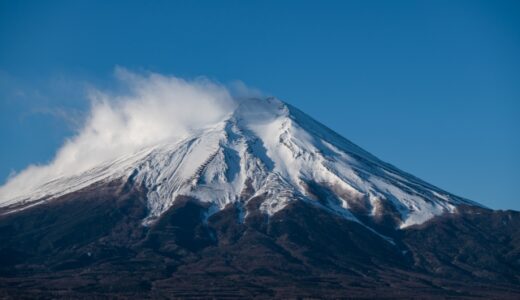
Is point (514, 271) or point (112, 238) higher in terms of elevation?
point (514, 271)

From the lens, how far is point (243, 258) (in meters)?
172

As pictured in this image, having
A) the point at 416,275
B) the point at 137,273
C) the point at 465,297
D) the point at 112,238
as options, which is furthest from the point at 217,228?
the point at 465,297

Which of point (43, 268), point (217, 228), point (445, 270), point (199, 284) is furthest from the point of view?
point (217, 228)

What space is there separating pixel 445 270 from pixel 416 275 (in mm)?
9437

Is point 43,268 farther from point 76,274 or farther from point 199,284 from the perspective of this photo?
point 199,284

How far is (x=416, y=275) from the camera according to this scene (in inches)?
6757

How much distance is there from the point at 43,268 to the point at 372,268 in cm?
6927

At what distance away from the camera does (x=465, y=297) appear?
15062 centimetres

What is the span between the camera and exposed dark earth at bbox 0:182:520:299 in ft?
487

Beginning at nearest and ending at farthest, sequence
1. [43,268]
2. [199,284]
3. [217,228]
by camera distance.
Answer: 1. [199,284]
2. [43,268]
3. [217,228]

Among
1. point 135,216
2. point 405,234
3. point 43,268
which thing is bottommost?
point 43,268

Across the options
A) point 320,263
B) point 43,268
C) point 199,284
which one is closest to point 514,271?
point 320,263

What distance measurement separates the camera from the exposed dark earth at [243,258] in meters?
148

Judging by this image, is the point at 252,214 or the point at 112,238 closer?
the point at 112,238
